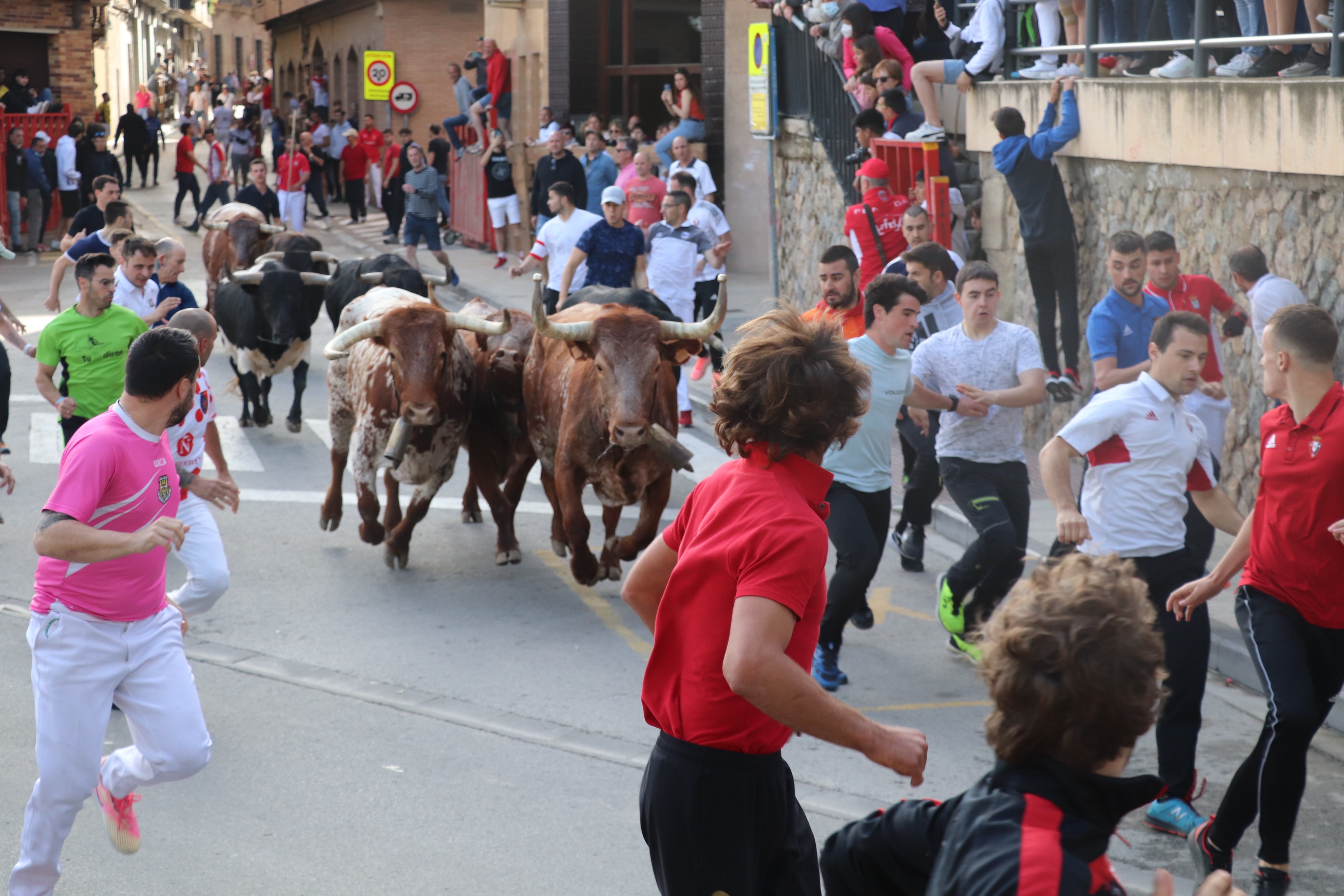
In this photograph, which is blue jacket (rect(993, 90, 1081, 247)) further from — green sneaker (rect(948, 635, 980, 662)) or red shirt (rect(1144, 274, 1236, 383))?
green sneaker (rect(948, 635, 980, 662))

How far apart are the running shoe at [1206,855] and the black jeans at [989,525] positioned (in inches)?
78.8

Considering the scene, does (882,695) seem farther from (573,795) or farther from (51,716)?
(51,716)

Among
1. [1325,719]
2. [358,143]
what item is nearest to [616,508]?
[1325,719]

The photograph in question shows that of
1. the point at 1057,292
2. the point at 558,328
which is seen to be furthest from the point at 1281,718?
the point at 1057,292

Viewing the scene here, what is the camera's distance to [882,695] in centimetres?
700

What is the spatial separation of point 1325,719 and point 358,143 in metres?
29.8

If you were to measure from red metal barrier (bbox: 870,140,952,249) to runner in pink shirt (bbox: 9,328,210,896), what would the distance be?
804 centimetres

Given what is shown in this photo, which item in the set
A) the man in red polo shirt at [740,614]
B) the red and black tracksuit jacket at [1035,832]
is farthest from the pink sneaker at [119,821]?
the red and black tracksuit jacket at [1035,832]

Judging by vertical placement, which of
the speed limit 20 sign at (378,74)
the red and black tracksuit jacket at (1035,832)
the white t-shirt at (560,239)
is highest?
the speed limit 20 sign at (378,74)

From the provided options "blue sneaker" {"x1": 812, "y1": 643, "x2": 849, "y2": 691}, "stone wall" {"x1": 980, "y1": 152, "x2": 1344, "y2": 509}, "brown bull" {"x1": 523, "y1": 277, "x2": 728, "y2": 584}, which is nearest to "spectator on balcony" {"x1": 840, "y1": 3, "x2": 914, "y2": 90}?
"stone wall" {"x1": 980, "y1": 152, "x2": 1344, "y2": 509}

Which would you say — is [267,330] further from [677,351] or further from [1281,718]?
[1281,718]

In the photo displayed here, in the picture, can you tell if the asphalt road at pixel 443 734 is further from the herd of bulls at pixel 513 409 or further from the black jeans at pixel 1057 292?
the black jeans at pixel 1057 292

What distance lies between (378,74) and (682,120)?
47.1 feet

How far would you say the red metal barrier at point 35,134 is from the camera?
90.2ft
